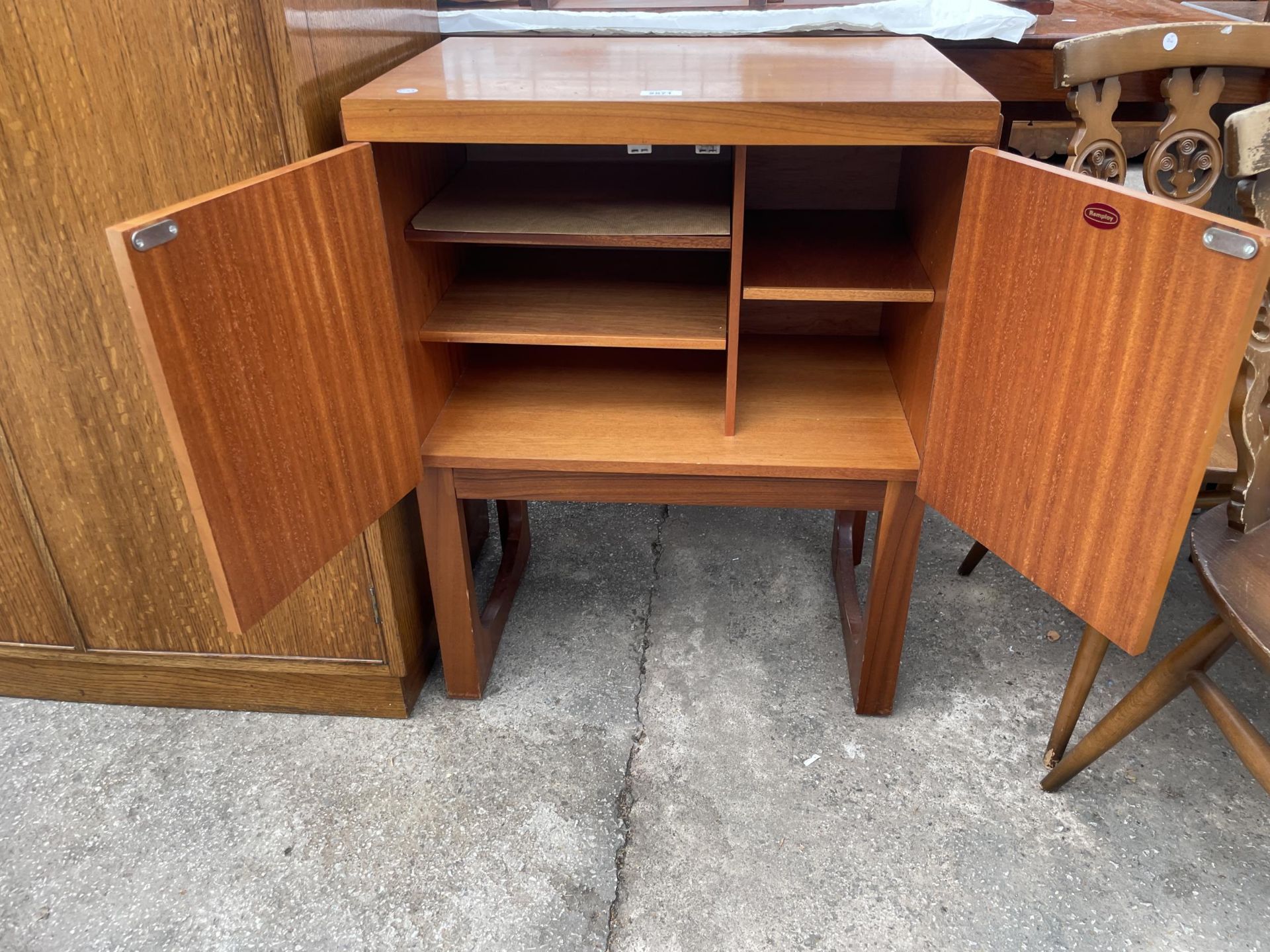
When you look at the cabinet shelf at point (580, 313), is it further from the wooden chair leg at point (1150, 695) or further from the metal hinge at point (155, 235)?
the wooden chair leg at point (1150, 695)

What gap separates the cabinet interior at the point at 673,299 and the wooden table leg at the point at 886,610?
9cm

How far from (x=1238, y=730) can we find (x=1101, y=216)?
744mm

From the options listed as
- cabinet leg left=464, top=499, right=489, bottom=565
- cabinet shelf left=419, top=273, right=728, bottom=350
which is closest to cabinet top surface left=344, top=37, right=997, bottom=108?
cabinet shelf left=419, top=273, right=728, bottom=350

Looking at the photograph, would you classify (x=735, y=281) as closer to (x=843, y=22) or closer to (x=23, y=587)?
(x=843, y=22)

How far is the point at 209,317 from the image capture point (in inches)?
37.0

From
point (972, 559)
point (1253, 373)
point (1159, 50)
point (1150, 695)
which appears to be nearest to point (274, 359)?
point (1253, 373)

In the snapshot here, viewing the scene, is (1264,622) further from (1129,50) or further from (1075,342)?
(1129,50)

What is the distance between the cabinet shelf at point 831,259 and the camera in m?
1.35

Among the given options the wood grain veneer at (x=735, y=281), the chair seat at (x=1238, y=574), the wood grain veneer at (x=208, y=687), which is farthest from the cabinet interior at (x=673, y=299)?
the wood grain veneer at (x=208, y=687)

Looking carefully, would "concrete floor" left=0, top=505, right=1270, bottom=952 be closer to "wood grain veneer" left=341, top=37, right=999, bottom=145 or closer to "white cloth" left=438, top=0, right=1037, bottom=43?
"wood grain veneer" left=341, top=37, right=999, bottom=145

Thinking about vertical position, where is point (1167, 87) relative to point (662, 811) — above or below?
above

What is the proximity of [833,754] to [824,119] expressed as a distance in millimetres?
1039

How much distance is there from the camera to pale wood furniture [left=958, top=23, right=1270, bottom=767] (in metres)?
1.42

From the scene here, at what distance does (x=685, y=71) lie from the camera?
1.40 m
